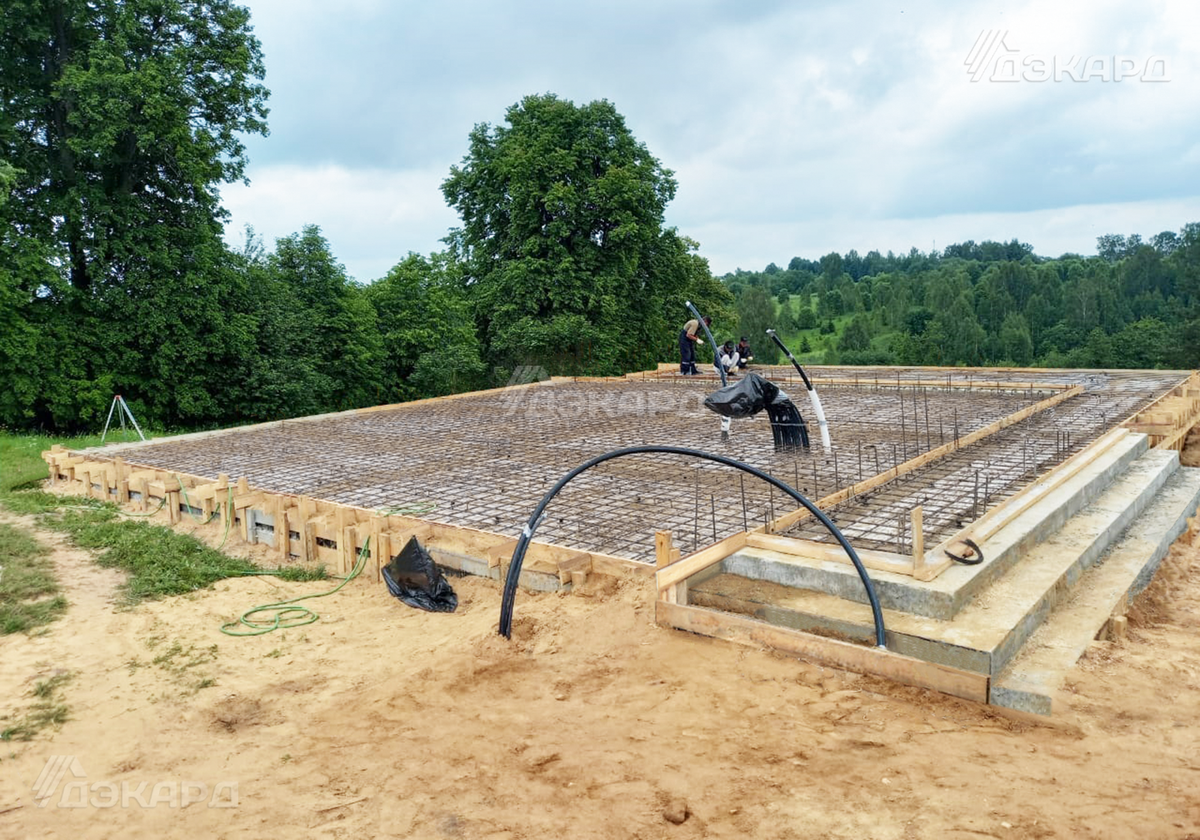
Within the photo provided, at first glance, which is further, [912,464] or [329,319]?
[329,319]

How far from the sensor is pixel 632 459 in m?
8.52

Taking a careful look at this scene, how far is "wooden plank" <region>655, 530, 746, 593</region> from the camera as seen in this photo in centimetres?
454

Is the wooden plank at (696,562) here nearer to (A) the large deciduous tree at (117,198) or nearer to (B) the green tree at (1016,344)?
(A) the large deciduous tree at (117,198)

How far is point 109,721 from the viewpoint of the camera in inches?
157

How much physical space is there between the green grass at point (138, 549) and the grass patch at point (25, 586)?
0.36 metres

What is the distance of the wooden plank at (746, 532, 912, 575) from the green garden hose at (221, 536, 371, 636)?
2.95 metres

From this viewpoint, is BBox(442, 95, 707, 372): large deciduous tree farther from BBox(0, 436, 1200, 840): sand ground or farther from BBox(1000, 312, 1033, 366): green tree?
BBox(1000, 312, 1033, 366): green tree

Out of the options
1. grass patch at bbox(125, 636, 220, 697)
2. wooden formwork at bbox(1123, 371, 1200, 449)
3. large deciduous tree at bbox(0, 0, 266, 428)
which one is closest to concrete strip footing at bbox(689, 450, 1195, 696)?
grass patch at bbox(125, 636, 220, 697)

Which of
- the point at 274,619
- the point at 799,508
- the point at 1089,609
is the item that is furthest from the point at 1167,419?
the point at 274,619

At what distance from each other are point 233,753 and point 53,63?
1670 centimetres

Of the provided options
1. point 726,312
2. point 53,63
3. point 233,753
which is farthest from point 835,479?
point 726,312

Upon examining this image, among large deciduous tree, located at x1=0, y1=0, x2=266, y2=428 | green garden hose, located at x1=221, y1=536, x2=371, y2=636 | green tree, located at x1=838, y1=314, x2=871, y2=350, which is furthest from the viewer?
green tree, located at x1=838, y1=314, x2=871, y2=350

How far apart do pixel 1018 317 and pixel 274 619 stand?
52881 mm

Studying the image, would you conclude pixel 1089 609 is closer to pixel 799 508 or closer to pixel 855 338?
pixel 799 508
